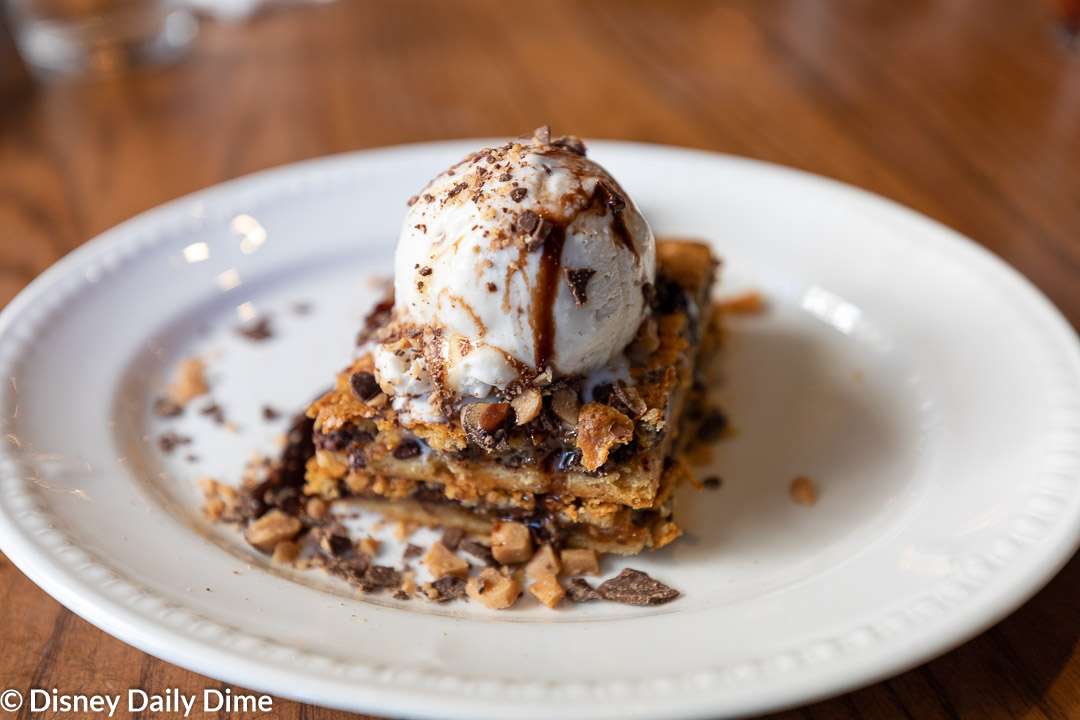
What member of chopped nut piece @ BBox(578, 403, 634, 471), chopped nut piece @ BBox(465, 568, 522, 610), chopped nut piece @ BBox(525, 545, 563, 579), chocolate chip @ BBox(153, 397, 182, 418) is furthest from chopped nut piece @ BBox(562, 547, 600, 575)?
chocolate chip @ BBox(153, 397, 182, 418)

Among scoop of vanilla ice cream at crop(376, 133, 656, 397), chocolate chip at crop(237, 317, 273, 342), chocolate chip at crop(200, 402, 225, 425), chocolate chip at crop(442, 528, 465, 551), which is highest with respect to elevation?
scoop of vanilla ice cream at crop(376, 133, 656, 397)

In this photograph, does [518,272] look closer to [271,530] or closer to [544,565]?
[544,565]

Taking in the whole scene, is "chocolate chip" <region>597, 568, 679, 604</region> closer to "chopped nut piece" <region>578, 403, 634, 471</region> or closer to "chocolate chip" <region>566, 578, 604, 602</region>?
"chocolate chip" <region>566, 578, 604, 602</region>

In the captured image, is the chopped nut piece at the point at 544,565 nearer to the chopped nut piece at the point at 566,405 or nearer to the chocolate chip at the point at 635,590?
the chocolate chip at the point at 635,590

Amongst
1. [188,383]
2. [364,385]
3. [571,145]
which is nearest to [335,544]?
[364,385]

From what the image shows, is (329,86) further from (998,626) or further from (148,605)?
(998,626)

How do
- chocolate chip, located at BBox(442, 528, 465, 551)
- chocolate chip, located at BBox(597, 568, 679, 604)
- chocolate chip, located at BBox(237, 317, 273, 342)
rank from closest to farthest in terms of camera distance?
chocolate chip, located at BBox(597, 568, 679, 604) → chocolate chip, located at BBox(442, 528, 465, 551) → chocolate chip, located at BBox(237, 317, 273, 342)

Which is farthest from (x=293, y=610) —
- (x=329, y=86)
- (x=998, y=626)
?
(x=329, y=86)
